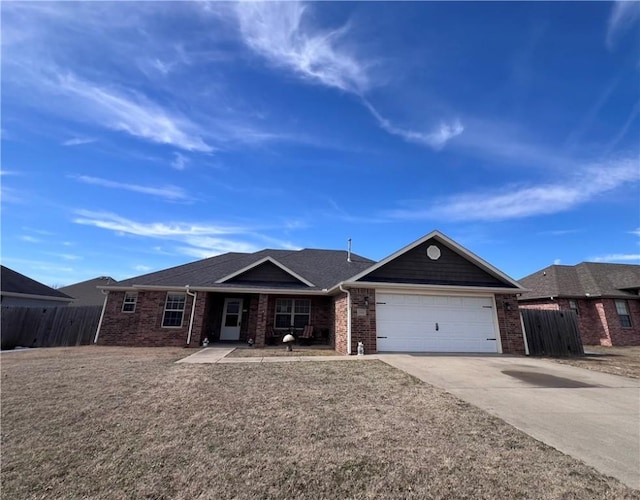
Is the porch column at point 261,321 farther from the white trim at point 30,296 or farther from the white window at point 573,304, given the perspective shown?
the white window at point 573,304

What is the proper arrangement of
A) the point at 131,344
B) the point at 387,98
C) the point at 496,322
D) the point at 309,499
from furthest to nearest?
the point at 131,344 → the point at 496,322 → the point at 387,98 → the point at 309,499

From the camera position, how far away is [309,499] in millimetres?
2607

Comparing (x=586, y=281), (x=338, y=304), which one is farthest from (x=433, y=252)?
(x=586, y=281)

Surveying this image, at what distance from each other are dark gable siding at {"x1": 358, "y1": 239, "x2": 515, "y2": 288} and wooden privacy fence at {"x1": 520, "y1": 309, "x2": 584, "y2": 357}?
192cm

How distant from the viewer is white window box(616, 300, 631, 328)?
1814 centimetres

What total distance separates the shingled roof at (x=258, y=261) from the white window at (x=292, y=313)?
39.5 inches

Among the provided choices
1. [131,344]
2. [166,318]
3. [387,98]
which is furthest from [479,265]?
[131,344]

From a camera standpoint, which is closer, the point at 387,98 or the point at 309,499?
the point at 309,499

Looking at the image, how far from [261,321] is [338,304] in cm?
370

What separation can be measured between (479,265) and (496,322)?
94.9 inches

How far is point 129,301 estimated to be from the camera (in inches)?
571

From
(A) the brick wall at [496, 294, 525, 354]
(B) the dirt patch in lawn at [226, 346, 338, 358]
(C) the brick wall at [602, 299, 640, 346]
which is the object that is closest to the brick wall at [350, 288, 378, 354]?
(B) the dirt patch in lawn at [226, 346, 338, 358]

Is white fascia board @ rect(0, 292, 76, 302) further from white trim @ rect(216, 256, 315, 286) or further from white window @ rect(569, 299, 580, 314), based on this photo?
white window @ rect(569, 299, 580, 314)

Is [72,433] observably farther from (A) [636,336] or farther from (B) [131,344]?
(A) [636,336]
